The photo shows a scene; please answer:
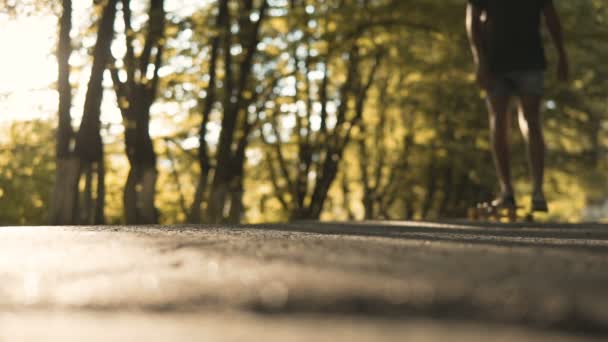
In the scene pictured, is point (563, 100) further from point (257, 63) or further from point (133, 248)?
point (133, 248)

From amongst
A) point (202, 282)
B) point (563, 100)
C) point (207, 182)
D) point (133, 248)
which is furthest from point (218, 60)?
point (202, 282)

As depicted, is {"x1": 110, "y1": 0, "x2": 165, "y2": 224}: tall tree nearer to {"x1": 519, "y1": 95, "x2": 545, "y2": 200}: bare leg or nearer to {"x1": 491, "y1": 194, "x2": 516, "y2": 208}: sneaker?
{"x1": 491, "y1": 194, "x2": 516, "y2": 208}: sneaker

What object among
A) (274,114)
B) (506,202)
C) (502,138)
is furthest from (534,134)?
(274,114)

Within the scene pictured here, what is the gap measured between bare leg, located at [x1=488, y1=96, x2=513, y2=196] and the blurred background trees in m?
3.87

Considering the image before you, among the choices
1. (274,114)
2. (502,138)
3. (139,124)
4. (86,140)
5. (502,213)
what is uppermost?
(274,114)

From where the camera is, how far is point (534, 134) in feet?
20.4

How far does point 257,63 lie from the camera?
11359 mm

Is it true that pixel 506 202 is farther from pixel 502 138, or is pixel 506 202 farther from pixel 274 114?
pixel 274 114

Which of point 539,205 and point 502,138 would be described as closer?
point 539,205

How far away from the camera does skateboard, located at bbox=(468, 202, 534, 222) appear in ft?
20.6

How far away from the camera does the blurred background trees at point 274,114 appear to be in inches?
356

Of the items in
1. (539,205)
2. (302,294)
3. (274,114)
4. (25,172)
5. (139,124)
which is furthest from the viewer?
(25,172)

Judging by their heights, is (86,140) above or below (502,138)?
above

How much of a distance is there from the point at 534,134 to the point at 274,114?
Result: 5.86 m
